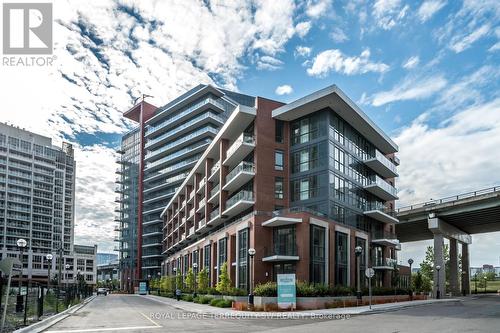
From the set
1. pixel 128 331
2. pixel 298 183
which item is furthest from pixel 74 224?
pixel 128 331

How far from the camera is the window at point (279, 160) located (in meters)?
47.4

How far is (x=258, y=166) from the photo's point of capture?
45.7m

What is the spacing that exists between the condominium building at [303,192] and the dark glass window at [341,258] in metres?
0.09

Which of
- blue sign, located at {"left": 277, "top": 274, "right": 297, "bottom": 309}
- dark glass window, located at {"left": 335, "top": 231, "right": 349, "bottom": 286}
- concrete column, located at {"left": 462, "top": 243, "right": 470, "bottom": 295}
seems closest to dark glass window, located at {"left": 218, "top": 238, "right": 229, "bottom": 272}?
dark glass window, located at {"left": 335, "top": 231, "right": 349, "bottom": 286}

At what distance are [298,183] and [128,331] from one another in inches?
1175

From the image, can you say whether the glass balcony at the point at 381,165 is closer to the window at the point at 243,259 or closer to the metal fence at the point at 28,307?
the window at the point at 243,259

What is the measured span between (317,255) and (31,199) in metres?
133

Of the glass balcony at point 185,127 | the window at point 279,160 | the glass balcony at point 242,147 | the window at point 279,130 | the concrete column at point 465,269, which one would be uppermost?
the glass balcony at point 185,127

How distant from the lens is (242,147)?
47188 millimetres

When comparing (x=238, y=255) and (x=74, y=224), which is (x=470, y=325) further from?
(x=74, y=224)

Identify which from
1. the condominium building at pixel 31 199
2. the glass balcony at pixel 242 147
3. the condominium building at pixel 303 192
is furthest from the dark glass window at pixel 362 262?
the condominium building at pixel 31 199

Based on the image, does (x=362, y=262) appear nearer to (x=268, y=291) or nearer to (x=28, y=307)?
(x=268, y=291)

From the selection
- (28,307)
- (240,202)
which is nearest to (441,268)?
(240,202)

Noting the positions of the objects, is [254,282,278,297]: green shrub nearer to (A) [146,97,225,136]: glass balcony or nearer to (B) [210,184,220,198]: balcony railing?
(B) [210,184,220,198]: balcony railing
